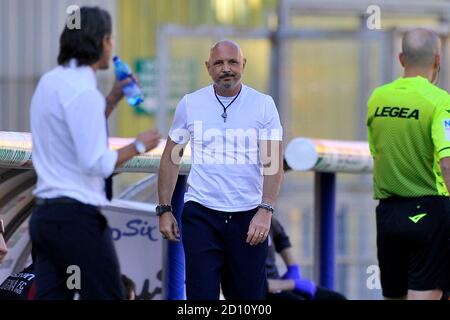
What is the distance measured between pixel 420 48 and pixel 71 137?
187cm

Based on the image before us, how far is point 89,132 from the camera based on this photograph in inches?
170

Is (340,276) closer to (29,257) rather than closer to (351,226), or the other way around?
(351,226)

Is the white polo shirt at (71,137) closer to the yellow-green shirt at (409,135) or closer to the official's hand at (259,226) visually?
the official's hand at (259,226)

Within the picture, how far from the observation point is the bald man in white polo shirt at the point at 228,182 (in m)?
5.22

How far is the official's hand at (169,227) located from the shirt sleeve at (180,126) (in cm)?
32

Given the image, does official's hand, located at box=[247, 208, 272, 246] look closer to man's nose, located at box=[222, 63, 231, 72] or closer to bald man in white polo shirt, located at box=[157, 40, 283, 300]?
bald man in white polo shirt, located at box=[157, 40, 283, 300]

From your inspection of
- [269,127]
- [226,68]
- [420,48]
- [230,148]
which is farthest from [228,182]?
[420,48]

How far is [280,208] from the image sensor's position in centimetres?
1190

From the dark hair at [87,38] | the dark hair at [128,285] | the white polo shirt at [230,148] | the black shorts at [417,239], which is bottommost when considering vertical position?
the dark hair at [128,285]

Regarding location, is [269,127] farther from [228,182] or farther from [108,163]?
[108,163]

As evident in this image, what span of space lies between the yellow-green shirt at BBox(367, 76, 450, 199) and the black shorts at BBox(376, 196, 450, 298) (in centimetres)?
6

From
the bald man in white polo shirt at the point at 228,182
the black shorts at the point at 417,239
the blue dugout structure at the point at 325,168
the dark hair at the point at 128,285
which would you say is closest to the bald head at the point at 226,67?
the bald man in white polo shirt at the point at 228,182
